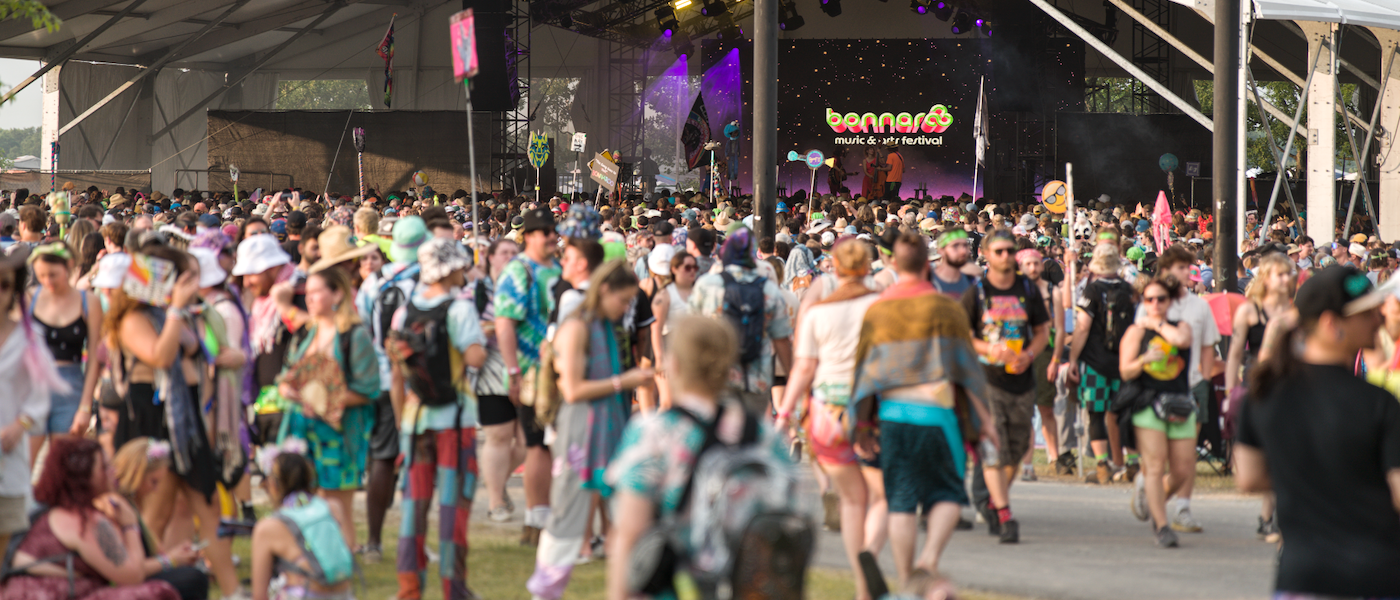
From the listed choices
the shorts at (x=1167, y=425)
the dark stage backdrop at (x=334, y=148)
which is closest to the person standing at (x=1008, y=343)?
the shorts at (x=1167, y=425)

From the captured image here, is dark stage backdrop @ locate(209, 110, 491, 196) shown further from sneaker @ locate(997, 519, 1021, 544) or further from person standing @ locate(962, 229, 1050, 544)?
sneaker @ locate(997, 519, 1021, 544)

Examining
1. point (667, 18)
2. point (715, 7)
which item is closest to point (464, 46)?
point (715, 7)

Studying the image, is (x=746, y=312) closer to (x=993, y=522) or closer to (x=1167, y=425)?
(x=993, y=522)

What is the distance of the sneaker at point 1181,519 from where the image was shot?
7219mm

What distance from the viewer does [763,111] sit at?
1260 cm

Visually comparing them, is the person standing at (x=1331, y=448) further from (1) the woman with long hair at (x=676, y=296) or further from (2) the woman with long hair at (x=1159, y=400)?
(1) the woman with long hair at (x=676, y=296)

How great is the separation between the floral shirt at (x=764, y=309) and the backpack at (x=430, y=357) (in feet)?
6.24

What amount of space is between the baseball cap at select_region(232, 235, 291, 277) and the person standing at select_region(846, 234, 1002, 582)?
2963 mm

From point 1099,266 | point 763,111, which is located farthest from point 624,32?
point 1099,266

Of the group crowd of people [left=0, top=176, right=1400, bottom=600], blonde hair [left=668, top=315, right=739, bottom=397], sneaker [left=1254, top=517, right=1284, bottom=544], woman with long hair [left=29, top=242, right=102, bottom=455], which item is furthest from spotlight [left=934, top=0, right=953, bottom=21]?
blonde hair [left=668, top=315, right=739, bottom=397]

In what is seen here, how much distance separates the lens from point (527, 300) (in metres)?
6.41

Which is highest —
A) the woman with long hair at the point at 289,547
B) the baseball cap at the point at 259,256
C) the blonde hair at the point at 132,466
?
the baseball cap at the point at 259,256

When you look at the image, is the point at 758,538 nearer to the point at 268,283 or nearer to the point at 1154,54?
the point at 268,283

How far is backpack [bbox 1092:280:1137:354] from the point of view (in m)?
7.91
